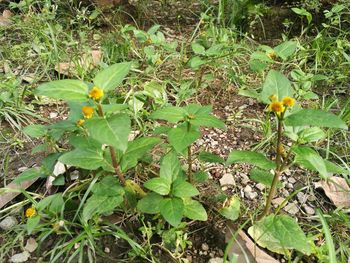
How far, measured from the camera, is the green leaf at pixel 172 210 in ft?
3.77

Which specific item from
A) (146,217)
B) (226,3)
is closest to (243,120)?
(146,217)

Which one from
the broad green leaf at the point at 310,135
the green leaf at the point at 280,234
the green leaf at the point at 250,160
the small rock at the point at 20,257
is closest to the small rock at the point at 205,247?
the green leaf at the point at 280,234

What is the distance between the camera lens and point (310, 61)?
2.25 m

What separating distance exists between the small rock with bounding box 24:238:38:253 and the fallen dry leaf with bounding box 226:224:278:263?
26.6 inches

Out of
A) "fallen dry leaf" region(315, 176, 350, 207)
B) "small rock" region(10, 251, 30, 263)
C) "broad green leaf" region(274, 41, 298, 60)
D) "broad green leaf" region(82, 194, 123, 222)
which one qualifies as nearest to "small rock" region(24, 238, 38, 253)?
"small rock" region(10, 251, 30, 263)

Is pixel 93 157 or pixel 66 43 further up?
pixel 93 157

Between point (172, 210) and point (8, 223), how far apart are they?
0.68 m

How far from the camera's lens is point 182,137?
1157 millimetres

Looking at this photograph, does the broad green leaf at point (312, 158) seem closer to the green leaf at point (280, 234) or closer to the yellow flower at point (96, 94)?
the green leaf at point (280, 234)

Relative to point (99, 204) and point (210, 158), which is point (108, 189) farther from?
point (210, 158)

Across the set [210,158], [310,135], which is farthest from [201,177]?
[310,135]

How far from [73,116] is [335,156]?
1078 millimetres

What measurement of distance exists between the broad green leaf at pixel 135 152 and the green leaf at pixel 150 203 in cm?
12

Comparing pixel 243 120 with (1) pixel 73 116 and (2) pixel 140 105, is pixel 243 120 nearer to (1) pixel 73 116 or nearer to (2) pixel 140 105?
(2) pixel 140 105
